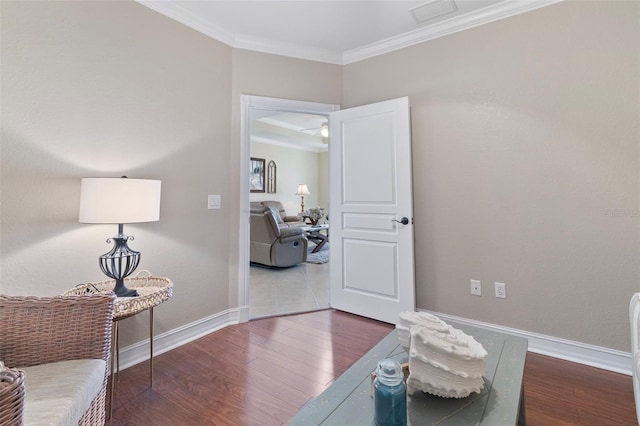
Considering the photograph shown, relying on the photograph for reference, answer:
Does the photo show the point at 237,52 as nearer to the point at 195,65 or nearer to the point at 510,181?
the point at 195,65

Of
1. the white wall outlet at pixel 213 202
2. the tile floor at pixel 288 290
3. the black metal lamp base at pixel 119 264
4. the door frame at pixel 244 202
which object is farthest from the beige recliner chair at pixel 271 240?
the black metal lamp base at pixel 119 264

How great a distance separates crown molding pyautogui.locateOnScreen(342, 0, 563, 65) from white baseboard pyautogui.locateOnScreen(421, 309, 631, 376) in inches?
93.9

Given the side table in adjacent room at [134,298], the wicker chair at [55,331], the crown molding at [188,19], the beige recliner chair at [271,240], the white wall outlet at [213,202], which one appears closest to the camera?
the wicker chair at [55,331]

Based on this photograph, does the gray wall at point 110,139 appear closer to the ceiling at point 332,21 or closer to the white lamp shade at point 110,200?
the ceiling at point 332,21

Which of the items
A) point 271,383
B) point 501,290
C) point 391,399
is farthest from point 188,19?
point 501,290

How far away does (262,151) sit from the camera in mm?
7066

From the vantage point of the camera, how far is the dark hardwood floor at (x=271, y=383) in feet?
4.94

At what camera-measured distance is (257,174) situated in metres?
6.89

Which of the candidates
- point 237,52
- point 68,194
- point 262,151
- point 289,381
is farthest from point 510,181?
point 262,151

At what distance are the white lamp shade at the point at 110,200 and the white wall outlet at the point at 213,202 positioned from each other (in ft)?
2.82

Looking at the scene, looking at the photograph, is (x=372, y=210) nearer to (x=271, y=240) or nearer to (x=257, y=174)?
(x=271, y=240)

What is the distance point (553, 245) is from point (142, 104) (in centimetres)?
307

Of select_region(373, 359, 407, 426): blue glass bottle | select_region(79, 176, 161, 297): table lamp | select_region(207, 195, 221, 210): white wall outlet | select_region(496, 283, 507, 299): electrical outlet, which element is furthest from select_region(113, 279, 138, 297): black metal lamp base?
select_region(496, 283, 507, 299): electrical outlet

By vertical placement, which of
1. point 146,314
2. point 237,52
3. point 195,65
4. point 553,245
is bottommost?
point 146,314
